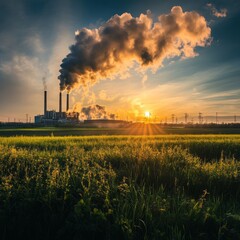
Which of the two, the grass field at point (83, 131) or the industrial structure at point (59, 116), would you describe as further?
the industrial structure at point (59, 116)

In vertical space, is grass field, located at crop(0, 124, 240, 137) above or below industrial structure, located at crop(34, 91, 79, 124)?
below

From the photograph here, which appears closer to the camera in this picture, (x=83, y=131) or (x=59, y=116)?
(x=83, y=131)

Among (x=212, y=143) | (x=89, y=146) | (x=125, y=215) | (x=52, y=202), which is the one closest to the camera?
(x=125, y=215)

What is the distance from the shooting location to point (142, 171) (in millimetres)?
9664

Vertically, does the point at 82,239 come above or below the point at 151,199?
below

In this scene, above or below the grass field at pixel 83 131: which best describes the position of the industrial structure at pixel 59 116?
above

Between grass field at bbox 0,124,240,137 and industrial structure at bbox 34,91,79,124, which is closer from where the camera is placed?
grass field at bbox 0,124,240,137

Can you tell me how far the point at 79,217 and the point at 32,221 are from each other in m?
1.43

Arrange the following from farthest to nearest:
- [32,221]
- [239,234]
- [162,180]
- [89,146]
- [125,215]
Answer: [89,146], [162,180], [32,221], [125,215], [239,234]

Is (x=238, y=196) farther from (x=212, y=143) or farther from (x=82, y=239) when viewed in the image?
(x=212, y=143)

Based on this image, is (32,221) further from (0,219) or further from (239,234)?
(239,234)

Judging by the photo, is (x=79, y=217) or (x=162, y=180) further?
(x=162, y=180)

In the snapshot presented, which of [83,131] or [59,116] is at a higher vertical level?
[59,116]

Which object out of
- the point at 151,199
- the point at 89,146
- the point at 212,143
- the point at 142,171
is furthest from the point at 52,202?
the point at 212,143
